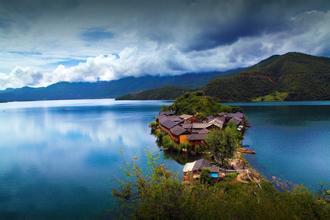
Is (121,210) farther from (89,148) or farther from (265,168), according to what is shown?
(89,148)

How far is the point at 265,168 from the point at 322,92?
153 m

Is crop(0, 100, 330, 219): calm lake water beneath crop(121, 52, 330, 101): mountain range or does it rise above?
beneath

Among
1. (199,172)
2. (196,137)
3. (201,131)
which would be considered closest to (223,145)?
(199,172)

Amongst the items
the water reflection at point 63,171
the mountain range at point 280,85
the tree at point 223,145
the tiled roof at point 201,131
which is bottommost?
the water reflection at point 63,171

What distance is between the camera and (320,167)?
92.7ft

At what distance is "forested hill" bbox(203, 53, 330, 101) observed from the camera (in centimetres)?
15125

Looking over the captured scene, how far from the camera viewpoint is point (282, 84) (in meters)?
164

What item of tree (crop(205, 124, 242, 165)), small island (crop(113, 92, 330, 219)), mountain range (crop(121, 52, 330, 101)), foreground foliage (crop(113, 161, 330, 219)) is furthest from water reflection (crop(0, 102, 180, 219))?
mountain range (crop(121, 52, 330, 101))

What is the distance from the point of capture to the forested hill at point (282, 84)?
15125 cm

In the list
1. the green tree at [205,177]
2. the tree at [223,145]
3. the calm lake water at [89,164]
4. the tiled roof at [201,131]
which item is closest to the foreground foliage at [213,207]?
the green tree at [205,177]

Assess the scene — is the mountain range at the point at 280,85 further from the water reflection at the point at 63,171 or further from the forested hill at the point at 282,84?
the water reflection at the point at 63,171

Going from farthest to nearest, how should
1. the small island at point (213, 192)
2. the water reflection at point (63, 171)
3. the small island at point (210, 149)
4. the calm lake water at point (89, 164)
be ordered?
the small island at point (210, 149) < the calm lake water at point (89, 164) < the water reflection at point (63, 171) < the small island at point (213, 192)

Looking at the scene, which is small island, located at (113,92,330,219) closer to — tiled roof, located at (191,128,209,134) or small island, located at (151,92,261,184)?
small island, located at (151,92,261,184)

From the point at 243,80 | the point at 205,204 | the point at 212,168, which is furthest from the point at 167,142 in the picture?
the point at 243,80
